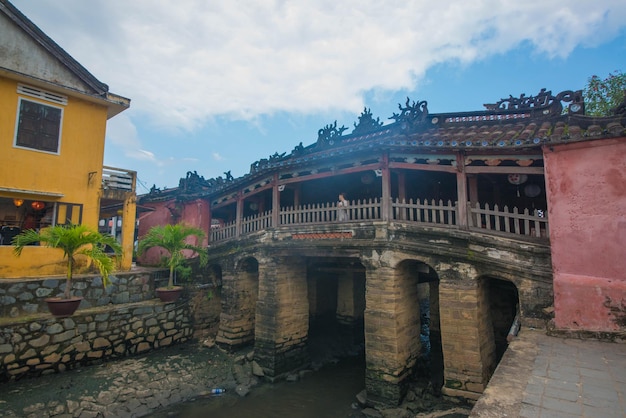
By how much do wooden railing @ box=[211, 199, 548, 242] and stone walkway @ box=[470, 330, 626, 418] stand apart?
252 centimetres

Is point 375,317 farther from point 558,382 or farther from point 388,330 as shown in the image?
point 558,382

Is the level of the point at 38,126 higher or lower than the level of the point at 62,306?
higher

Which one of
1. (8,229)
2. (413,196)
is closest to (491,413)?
(413,196)

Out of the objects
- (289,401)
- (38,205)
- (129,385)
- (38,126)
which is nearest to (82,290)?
(129,385)

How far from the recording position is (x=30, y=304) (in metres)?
10.3

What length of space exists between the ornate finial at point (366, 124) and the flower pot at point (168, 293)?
9.16 metres

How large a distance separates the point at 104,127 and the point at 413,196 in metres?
12.3

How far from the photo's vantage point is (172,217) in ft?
59.0

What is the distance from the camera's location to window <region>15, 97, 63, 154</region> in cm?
1196

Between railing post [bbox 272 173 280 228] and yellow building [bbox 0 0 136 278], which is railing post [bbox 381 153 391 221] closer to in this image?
railing post [bbox 272 173 280 228]

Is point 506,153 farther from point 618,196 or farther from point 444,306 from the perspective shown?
point 444,306

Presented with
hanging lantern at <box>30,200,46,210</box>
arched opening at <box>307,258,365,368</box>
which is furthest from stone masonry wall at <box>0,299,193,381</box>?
arched opening at <box>307,258,365,368</box>

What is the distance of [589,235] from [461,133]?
14.8 feet

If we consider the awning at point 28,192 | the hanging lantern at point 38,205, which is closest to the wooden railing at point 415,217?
the awning at point 28,192
